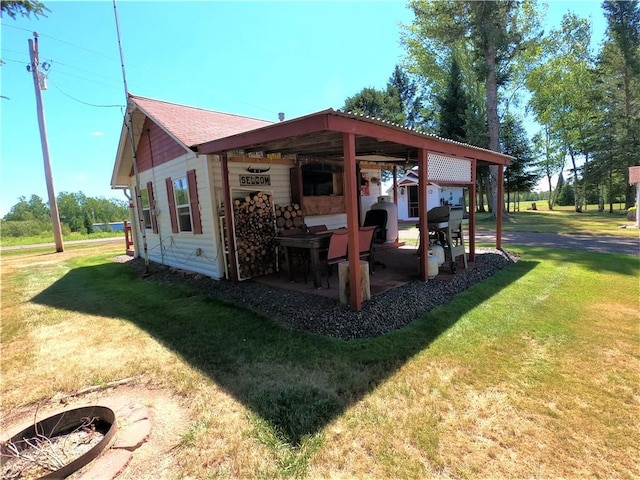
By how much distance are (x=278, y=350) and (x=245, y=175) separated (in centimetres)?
418

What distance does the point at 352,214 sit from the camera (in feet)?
13.0

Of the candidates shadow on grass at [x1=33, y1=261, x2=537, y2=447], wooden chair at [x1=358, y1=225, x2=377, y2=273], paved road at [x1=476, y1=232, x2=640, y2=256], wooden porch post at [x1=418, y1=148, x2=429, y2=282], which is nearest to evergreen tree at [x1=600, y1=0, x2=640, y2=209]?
paved road at [x1=476, y1=232, x2=640, y2=256]

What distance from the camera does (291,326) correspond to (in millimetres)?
4133

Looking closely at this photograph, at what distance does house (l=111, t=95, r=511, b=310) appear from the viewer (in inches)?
196

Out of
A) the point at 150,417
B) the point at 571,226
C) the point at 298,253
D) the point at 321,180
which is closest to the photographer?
the point at 150,417

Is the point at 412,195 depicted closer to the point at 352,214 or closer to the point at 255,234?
the point at 255,234

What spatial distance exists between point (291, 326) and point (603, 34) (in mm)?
30860

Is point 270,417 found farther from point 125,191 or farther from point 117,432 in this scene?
point 125,191

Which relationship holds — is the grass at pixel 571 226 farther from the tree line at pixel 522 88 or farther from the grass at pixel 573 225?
the tree line at pixel 522 88

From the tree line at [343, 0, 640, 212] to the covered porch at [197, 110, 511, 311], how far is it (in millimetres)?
10742

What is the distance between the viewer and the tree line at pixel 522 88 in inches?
617

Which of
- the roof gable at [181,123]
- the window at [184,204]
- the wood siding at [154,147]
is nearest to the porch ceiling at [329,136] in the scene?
the roof gable at [181,123]

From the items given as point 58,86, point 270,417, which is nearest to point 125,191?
point 58,86

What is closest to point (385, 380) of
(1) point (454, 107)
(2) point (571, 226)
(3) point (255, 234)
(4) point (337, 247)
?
(4) point (337, 247)
